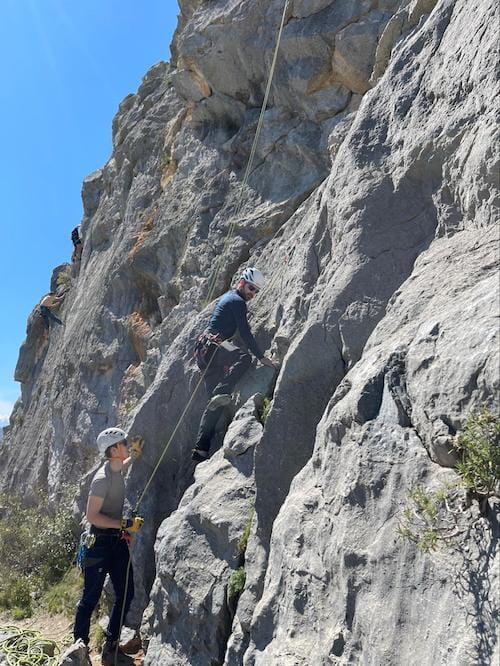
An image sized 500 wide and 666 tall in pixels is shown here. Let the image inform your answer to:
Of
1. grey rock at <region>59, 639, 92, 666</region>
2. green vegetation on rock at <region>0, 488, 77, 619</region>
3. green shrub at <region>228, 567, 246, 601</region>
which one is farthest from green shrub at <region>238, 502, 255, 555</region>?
green vegetation on rock at <region>0, 488, 77, 619</region>

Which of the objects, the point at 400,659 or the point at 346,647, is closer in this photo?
the point at 400,659

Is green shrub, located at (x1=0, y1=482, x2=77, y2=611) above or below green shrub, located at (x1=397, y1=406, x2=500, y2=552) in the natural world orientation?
below

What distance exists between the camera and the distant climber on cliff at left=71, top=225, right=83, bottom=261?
2427 cm

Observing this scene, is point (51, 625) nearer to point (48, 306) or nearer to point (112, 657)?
point (112, 657)

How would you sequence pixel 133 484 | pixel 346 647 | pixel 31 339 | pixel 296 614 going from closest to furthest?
pixel 346 647, pixel 296 614, pixel 133 484, pixel 31 339

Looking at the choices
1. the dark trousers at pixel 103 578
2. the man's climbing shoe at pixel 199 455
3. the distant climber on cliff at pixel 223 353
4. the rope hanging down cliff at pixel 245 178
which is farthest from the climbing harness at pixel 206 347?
the rope hanging down cliff at pixel 245 178

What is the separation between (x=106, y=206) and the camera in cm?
2133

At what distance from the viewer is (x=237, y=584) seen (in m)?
6.77

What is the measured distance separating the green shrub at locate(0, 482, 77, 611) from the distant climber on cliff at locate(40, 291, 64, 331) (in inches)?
415

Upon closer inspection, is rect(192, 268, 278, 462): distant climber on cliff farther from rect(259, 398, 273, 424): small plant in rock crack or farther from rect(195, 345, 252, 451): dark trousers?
rect(259, 398, 273, 424): small plant in rock crack

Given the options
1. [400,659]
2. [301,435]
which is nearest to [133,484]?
[301,435]

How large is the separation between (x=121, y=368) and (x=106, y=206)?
720 cm

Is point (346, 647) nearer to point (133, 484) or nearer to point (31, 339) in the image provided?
point (133, 484)

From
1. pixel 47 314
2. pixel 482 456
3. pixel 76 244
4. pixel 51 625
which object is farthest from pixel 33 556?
pixel 76 244
